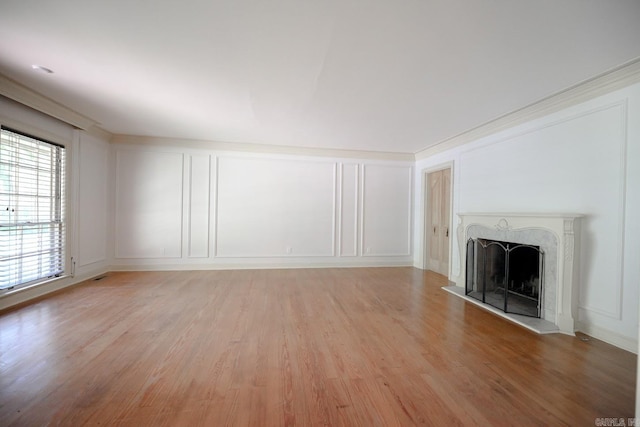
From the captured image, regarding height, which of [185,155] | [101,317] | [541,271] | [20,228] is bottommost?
[101,317]

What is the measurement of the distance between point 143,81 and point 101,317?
276cm

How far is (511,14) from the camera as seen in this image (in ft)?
5.74

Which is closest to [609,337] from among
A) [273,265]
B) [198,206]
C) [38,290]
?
[273,265]

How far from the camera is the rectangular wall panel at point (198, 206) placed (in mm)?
5215

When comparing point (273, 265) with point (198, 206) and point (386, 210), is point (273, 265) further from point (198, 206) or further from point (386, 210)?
point (386, 210)

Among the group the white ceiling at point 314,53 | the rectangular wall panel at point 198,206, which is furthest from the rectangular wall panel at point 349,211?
the rectangular wall panel at point 198,206

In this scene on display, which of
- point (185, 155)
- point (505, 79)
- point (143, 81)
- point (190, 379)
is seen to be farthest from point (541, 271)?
point (185, 155)

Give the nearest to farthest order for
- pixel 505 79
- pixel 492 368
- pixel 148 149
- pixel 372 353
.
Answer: pixel 492 368 → pixel 372 353 → pixel 505 79 → pixel 148 149

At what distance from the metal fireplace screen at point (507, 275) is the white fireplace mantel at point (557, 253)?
0.30 ft

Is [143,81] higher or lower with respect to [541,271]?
higher

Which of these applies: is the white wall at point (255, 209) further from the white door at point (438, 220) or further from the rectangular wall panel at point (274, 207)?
the white door at point (438, 220)

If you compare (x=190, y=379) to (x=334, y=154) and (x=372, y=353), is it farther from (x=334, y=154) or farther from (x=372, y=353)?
(x=334, y=154)

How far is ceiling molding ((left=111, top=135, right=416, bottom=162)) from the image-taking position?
504 cm

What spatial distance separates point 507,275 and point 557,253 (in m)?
0.57
